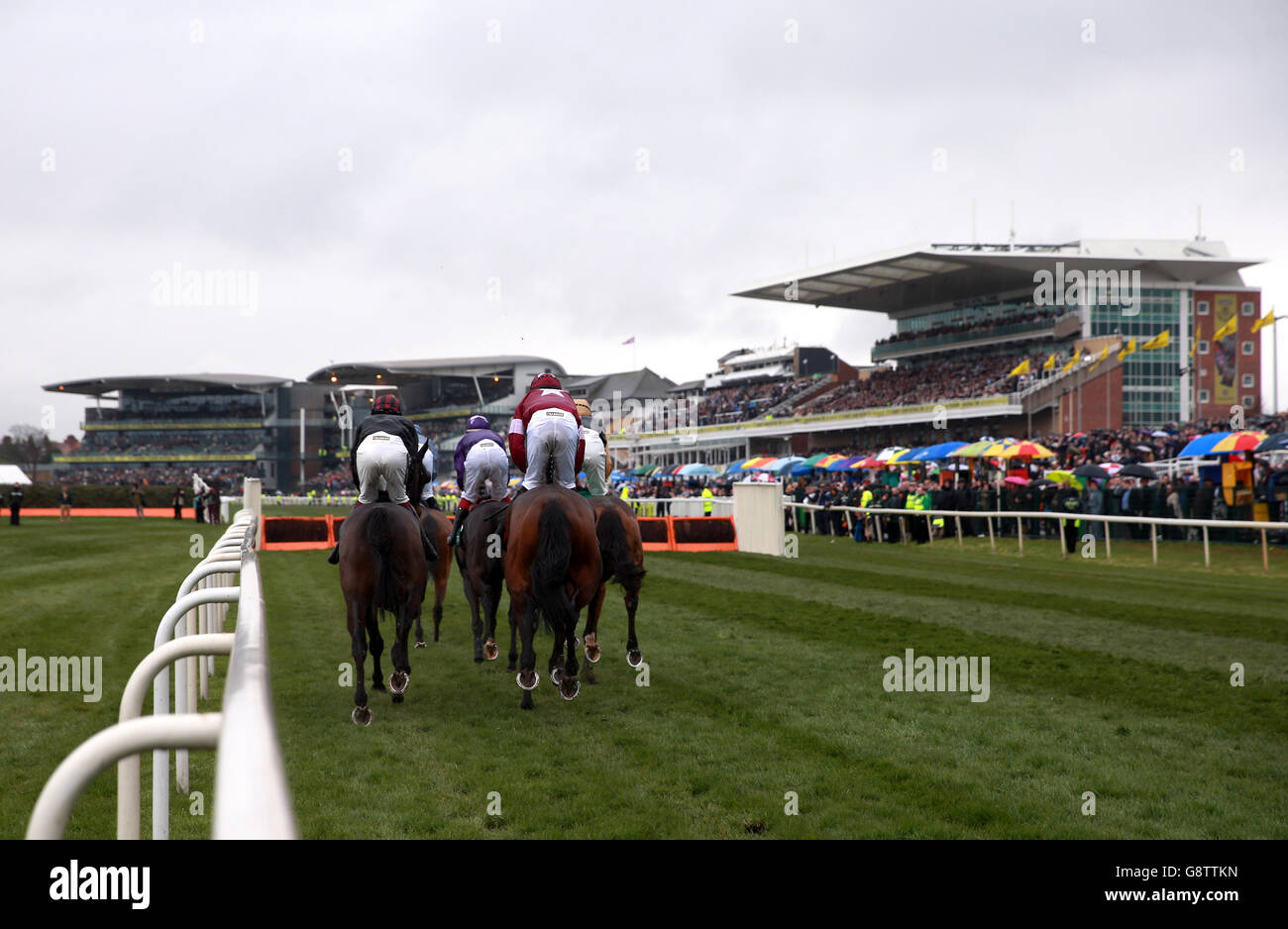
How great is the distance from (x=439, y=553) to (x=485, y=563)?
20.3 inches

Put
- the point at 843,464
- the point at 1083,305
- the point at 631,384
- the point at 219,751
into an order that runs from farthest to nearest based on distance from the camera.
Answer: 1. the point at 631,384
2. the point at 1083,305
3. the point at 843,464
4. the point at 219,751

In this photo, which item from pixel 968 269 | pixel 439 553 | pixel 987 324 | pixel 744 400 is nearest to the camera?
pixel 439 553

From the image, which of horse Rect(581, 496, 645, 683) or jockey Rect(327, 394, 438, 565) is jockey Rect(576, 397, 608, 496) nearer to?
horse Rect(581, 496, 645, 683)

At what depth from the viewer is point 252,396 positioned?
10306 cm

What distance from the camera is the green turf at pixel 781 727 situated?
172 inches

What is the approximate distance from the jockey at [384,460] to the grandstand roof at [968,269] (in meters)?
44.0

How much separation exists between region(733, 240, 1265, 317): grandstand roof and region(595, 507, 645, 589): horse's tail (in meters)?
42.7

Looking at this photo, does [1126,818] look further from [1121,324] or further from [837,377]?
[837,377]

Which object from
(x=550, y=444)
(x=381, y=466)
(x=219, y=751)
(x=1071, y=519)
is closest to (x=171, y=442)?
(x=1071, y=519)

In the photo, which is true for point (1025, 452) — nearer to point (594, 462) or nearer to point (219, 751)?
point (594, 462)

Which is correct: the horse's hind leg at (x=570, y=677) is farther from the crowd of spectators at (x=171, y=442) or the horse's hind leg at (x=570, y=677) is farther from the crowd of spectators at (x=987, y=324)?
the crowd of spectators at (x=171, y=442)

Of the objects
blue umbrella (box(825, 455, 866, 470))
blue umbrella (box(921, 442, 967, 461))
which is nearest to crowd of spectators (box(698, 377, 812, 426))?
blue umbrella (box(825, 455, 866, 470))

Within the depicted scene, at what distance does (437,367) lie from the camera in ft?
294
